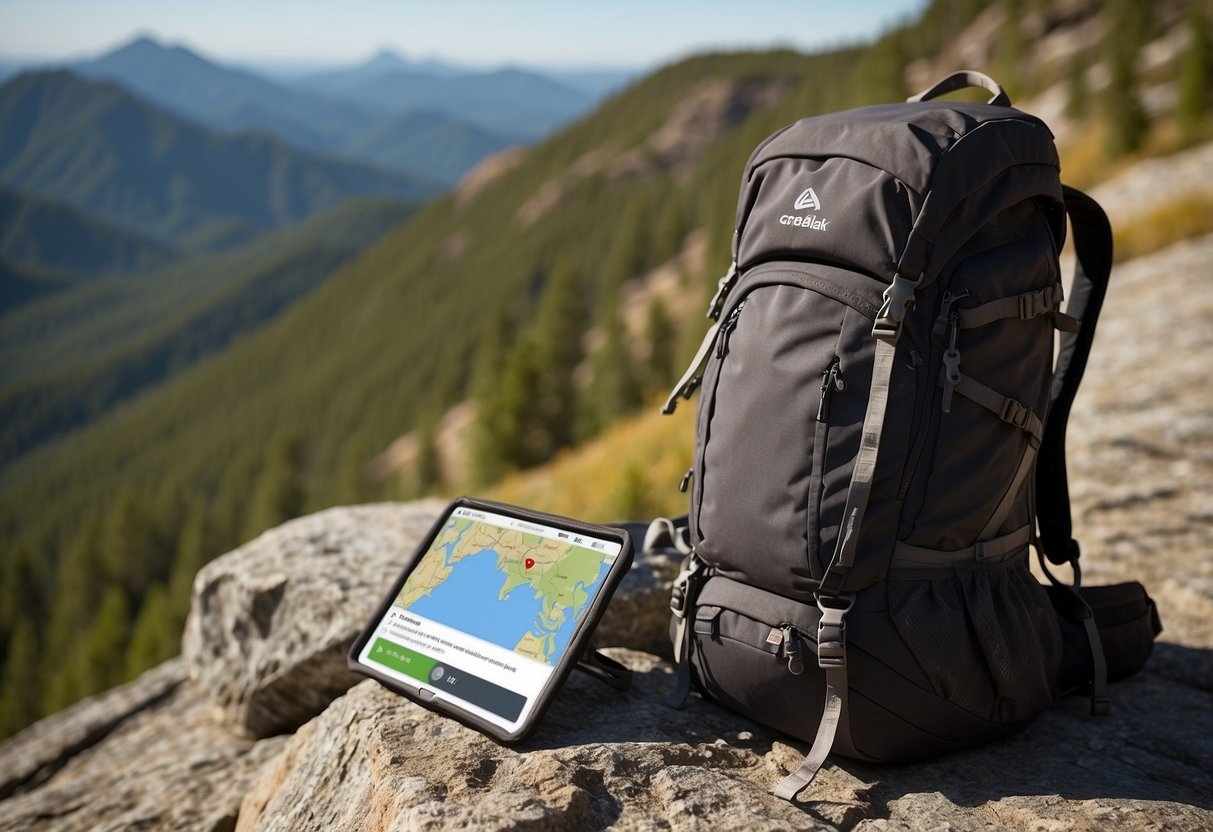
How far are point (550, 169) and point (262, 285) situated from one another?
4127 inches

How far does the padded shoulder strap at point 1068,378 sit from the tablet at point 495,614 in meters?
1.74

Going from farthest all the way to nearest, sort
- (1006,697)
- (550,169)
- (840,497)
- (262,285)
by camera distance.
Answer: (262,285) → (550,169) → (1006,697) → (840,497)

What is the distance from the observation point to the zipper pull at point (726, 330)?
2811 mm

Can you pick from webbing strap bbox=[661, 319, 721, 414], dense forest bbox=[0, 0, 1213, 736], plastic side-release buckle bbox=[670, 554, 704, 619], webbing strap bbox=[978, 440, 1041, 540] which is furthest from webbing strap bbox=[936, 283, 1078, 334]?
dense forest bbox=[0, 0, 1213, 736]

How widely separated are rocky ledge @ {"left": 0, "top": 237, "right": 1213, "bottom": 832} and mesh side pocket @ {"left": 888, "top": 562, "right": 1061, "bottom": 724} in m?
0.23

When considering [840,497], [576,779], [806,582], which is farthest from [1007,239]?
[576,779]

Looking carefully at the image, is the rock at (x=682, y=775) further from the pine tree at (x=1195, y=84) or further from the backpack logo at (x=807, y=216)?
the pine tree at (x=1195, y=84)

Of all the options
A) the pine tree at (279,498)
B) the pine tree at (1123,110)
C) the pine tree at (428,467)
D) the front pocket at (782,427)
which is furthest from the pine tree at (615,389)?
the front pocket at (782,427)

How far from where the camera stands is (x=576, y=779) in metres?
2.34

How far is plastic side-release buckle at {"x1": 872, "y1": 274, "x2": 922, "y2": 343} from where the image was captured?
2377mm

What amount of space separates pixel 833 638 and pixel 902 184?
1318 mm

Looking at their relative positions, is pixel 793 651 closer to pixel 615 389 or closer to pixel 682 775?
pixel 682 775

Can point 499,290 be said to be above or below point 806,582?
below

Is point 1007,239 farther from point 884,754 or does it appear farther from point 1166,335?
point 1166,335
